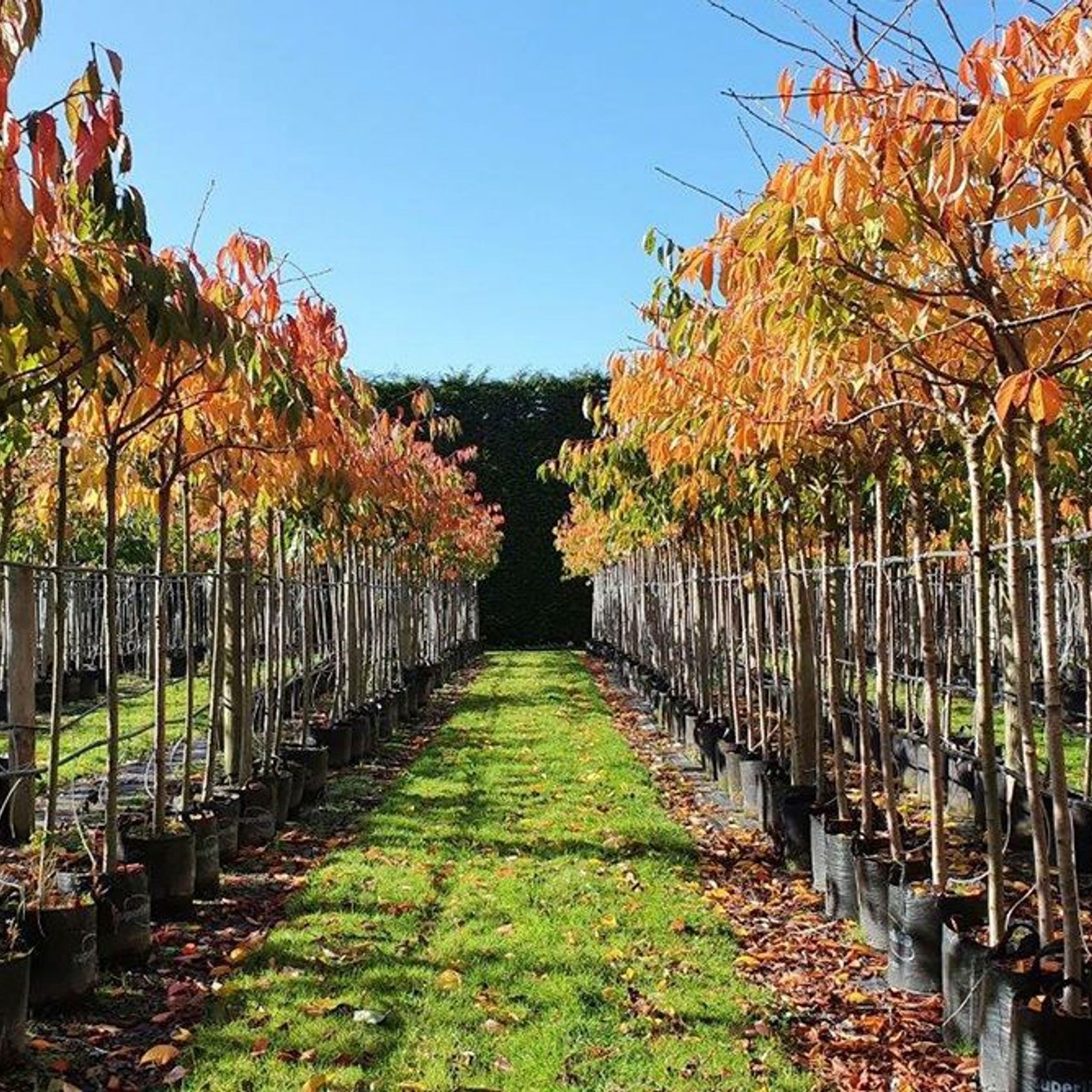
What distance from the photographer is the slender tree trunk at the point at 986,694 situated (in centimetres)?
402

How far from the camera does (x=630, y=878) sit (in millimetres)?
6344

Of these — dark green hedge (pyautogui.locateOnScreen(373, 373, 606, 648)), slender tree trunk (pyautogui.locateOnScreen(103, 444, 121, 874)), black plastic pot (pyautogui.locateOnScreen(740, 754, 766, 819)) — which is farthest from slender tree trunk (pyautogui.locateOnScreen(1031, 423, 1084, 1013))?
dark green hedge (pyautogui.locateOnScreen(373, 373, 606, 648))

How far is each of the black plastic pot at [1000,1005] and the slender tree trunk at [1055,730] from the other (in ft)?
0.41

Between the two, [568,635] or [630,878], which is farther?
[568,635]

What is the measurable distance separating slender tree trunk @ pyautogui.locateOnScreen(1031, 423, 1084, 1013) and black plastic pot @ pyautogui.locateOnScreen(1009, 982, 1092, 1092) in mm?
145

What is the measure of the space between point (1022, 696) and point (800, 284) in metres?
1.61

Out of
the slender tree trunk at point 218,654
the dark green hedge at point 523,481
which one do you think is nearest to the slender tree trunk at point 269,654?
the slender tree trunk at point 218,654

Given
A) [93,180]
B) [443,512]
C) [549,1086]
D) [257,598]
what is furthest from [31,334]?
[443,512]

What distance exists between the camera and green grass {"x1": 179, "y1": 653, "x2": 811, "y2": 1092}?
380 centimetres

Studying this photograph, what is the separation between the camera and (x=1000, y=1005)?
3.50 meters

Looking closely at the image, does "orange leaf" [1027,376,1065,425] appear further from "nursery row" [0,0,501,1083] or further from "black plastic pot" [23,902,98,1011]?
"black plastic pot" [23,902,98,1011]

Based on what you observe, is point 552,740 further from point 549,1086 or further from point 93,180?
point 93,180

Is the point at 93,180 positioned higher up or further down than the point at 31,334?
higher up

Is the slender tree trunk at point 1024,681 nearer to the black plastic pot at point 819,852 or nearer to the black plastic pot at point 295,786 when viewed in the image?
the black plastic pot at point 819,852
